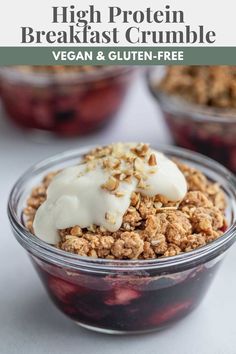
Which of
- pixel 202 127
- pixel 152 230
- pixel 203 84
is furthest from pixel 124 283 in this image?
pixel 203 84

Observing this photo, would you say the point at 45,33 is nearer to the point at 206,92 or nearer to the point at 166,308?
the point at 206,92

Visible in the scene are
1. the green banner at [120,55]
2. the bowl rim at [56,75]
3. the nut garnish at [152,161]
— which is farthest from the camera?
the bowl rim at [56,75]

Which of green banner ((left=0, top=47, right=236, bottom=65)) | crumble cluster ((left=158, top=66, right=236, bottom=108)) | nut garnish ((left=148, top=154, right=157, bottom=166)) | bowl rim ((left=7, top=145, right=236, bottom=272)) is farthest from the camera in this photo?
crumble cluster ((left=158, top=66, right=236, bottom=108))

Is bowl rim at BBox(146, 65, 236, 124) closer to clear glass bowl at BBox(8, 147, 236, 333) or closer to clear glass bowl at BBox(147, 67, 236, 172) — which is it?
clear glass bowl at BBox(147, 67, 236, 172)

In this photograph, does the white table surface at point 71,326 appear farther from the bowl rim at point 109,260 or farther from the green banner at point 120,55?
the green banner at point 120,55

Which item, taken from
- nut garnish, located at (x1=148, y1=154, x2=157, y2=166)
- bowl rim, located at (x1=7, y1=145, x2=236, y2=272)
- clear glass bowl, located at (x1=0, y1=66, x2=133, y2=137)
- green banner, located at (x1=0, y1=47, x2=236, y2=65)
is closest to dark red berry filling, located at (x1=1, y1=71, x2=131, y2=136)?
clear glass bowl, located at (x1=0, y1=66, x2=133, y2=137)

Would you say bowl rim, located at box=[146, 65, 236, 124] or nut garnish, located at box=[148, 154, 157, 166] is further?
bowl rim, located at box=[146, 65, 236, 124]

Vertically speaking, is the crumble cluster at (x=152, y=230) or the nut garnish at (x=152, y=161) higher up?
the nut garnish at (x=152, y=161)

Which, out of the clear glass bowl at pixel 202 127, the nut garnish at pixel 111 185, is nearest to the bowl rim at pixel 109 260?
the nut garnish at pixel 111 185
